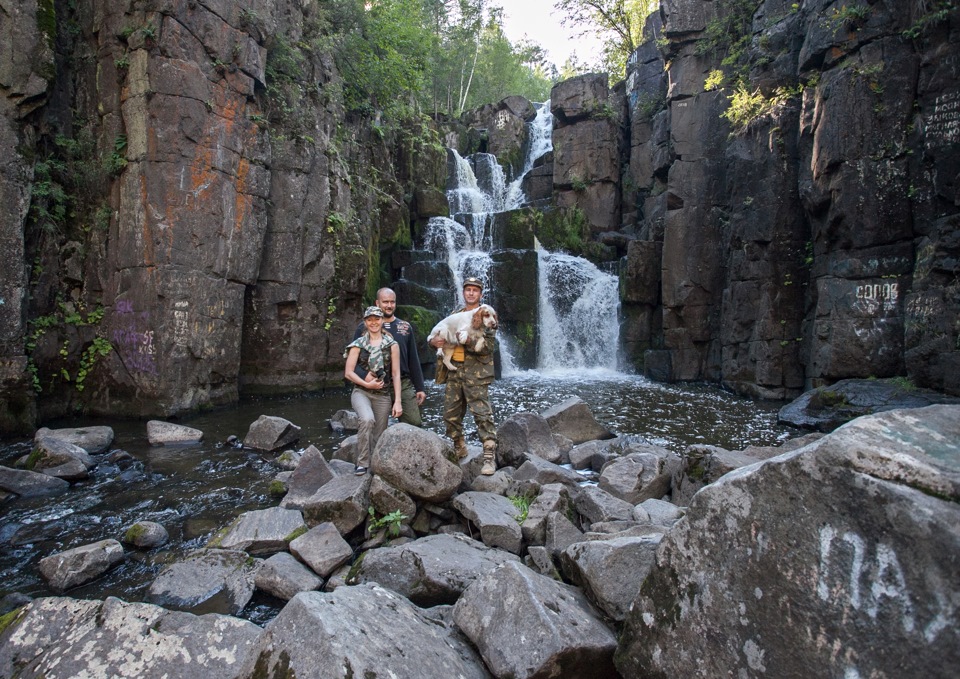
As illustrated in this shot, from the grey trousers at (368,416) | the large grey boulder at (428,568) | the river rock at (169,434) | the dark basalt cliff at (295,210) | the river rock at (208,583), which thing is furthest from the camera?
the dark basalt cliff at (295,210)

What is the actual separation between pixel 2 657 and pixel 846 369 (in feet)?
45.6

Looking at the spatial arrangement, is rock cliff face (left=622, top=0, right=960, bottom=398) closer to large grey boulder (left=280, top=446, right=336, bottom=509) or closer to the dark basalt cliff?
the dark basalt cliff

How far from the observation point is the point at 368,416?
5.54m

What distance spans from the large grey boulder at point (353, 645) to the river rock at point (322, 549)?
1.81m

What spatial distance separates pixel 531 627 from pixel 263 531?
324cm

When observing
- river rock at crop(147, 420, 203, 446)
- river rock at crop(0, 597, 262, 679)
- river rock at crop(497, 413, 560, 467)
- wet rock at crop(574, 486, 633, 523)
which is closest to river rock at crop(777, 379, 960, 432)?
river rock at crop(497, 413, 560, 467)

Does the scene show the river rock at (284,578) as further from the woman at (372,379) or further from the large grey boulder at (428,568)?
the woman at (372,379)

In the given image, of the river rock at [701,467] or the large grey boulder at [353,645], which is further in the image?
the river rock at [701,467]

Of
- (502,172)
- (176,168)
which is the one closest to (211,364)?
(176,168)

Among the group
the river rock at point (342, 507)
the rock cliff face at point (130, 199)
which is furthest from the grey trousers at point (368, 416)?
the rock cliff face at point (130, 199)

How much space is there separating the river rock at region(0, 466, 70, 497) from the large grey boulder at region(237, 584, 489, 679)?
5972mm

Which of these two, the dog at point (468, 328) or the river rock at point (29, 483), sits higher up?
the dog at point (468, 328)

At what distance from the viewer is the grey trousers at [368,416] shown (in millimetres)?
5488

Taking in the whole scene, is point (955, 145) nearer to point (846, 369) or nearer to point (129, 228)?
point (846, 369)
